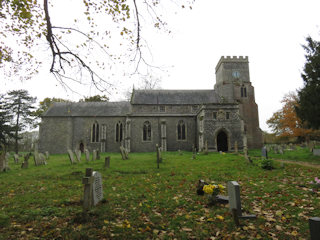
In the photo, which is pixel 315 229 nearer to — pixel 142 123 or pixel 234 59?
pixel 142 123

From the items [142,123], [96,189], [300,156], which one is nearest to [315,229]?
[96,189]

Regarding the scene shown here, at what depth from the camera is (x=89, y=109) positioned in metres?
27.0

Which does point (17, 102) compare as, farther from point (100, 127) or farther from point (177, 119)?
point (177, 119)

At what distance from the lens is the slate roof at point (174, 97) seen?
27062mm

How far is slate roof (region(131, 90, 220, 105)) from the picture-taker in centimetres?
2706

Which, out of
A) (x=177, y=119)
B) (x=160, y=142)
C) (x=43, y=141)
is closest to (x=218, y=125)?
(x=177, y=119)

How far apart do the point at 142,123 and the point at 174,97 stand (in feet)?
21.1

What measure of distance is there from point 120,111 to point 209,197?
22829mm

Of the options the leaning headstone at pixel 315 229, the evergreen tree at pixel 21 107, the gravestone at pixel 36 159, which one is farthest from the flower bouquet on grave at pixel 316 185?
the evergreen tree at pixel 21 107

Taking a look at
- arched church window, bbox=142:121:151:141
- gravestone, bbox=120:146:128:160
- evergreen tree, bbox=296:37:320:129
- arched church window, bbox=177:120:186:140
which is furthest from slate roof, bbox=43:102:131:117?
evergreen tree, bbox=296:37:320:129

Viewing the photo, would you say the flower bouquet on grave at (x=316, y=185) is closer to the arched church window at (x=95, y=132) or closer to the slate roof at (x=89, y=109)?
the slate roof at (x=89, y=109)

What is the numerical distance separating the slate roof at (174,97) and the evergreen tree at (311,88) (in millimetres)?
14760

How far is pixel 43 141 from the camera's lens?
2492 centimetres

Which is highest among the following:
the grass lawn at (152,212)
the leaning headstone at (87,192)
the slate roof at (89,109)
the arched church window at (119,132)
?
the slate roof at (89,109)
